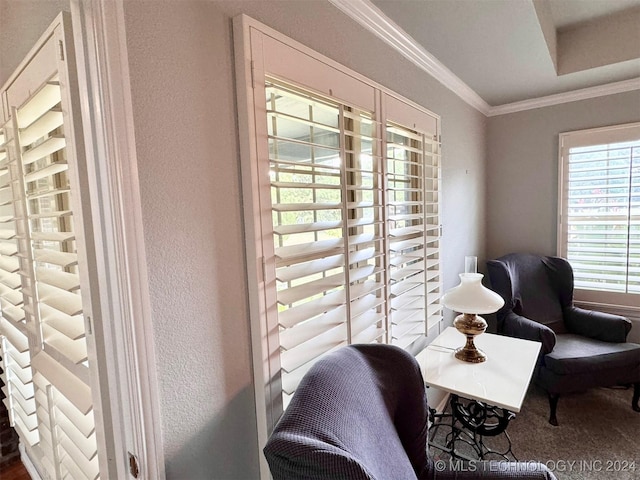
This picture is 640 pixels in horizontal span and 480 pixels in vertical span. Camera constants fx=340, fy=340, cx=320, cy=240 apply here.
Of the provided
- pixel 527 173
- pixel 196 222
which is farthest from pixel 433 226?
pixel 527 173

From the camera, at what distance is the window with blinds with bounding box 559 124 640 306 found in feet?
8.43

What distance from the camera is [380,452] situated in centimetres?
91

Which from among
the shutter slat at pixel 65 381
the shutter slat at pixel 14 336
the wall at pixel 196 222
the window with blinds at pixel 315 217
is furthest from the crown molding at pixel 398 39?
the shutter slat at pixel 14 336

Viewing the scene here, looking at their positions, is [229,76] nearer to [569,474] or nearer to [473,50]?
[473,50]

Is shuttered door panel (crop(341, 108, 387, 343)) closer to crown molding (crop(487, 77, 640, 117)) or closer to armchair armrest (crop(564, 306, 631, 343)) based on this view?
armchair armrest (crop(564, 306, 631, 343))

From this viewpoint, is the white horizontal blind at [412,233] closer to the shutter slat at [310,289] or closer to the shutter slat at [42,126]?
the shutter slat at [310,289]

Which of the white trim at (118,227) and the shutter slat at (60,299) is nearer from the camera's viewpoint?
the white trim at (118,227)

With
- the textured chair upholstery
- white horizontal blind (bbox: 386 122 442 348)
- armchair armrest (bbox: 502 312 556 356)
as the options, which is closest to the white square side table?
white horizontal blind (bbox: 386 122 442 348)

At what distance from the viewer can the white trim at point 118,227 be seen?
72 cm

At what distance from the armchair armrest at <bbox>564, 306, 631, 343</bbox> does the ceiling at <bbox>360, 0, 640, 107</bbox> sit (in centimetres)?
170

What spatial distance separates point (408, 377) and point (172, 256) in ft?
2.86

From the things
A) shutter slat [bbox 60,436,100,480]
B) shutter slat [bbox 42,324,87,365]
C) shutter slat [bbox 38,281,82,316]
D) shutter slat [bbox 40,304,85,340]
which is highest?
shutter slat [bbox 38,281,82,316]

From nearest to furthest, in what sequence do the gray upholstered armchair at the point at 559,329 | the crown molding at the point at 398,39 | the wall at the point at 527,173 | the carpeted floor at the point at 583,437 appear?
1. the crown molding at the point at 398,39
2. the carpeted floor at the point at 583,437
3. the gray upholstered armchair at the point at 559,329
4. the wall at the point at 527,173

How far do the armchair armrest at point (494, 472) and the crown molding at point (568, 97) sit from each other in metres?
2.81
